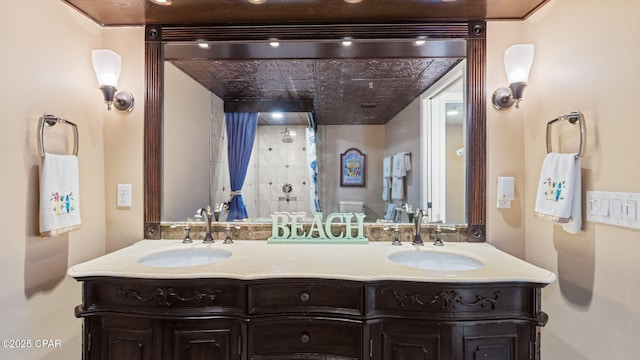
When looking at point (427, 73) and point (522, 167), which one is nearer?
point (522, 167)

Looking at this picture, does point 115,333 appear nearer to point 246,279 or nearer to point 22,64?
point 246,279

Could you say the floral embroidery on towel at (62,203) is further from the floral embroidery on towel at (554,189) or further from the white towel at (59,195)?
the floral embroidery on towel at (554,189)

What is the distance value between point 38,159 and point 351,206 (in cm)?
153

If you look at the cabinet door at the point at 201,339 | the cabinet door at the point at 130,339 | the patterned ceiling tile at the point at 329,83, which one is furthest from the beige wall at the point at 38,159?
the cabinet door at the point at 201,339

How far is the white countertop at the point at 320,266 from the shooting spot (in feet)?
3.79

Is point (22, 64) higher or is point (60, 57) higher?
point (60, 57)

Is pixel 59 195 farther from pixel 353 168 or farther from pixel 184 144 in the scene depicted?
pixel 353 168

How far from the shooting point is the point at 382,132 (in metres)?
1.80

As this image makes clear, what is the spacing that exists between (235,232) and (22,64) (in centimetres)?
120

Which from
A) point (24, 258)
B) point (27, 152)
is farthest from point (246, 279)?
point (27, 152)

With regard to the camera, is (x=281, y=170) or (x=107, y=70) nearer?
(x=107, y=70)

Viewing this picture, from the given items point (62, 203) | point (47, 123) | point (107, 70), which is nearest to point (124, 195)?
point (62, 203)

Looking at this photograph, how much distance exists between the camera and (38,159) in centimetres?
132

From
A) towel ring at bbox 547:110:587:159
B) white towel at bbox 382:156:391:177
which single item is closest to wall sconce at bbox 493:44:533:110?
towel ring at bbox 547:110:587:159
